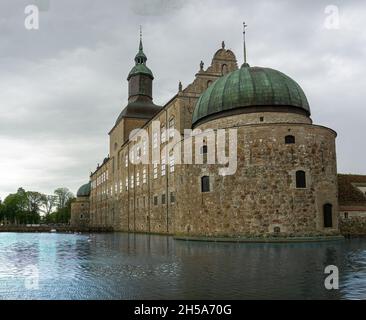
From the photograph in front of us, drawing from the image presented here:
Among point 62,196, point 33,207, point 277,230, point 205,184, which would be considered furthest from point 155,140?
point 62,196

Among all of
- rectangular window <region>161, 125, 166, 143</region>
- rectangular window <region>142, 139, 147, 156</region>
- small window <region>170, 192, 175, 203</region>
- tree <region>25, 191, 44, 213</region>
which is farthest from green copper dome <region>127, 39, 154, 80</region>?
tree <region>25, 191, 44, 213</region>

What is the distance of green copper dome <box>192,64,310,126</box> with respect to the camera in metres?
29.0

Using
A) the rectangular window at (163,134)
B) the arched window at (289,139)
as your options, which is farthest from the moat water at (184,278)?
the rectangular window at (163,134)

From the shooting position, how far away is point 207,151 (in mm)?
28406

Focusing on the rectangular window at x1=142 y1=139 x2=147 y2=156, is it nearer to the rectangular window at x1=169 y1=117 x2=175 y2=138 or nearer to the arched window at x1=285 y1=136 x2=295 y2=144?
the rectangular window at x1=169 y1=117 x2=175 y2=138

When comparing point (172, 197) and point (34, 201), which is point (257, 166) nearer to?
point (172, 197)

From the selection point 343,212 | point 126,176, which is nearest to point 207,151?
point 343,212

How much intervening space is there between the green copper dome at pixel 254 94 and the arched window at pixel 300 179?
5.33m

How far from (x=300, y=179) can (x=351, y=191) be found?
502 inches

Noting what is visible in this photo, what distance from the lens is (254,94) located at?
29.0 meters

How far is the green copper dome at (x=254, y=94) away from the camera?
29.0 meters

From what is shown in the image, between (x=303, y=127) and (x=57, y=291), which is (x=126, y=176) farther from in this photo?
(x=57, y=291)

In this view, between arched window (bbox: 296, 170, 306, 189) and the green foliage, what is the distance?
76.5 m
